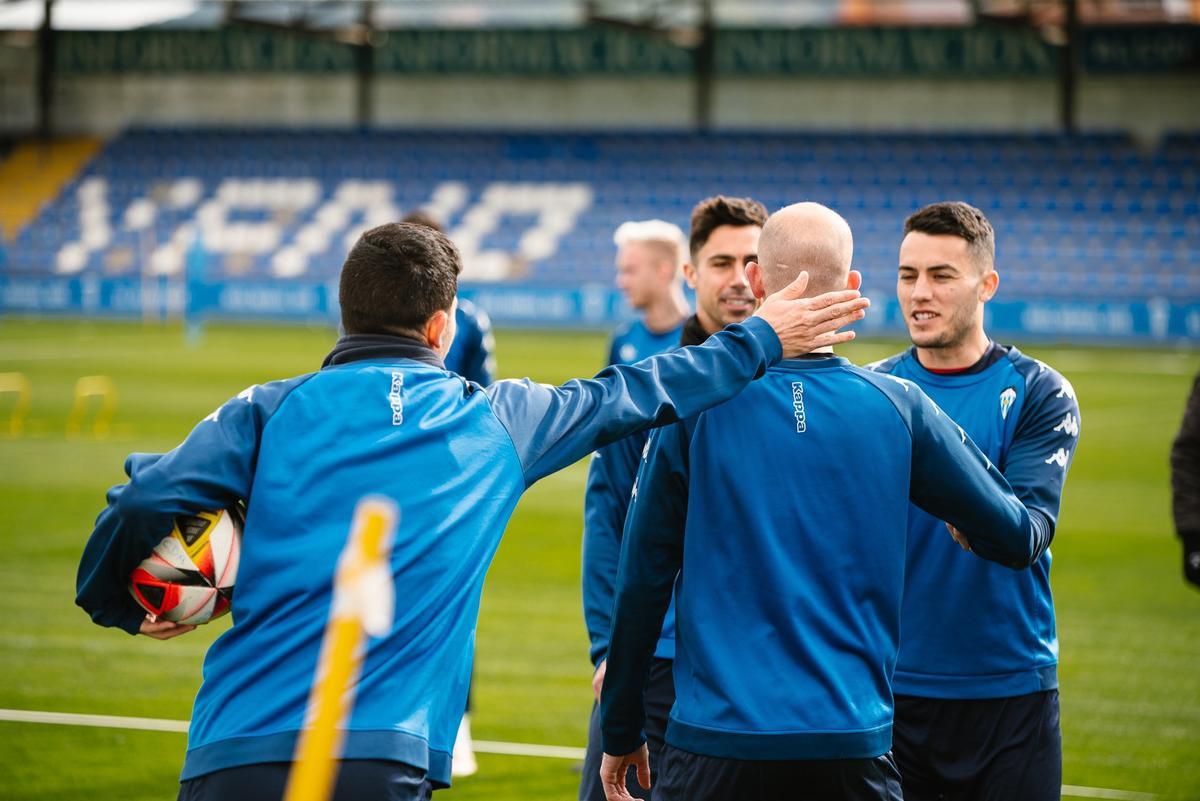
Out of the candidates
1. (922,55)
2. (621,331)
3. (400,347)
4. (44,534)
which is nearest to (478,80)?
(922,55)

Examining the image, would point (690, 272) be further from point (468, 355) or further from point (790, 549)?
point (790, 549)

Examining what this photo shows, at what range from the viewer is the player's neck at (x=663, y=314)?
6.44 meters

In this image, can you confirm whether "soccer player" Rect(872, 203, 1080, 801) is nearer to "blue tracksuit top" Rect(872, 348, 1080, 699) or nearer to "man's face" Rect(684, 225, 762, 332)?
"blue tracksuit top" Rect(872, 348, 1080, 699)

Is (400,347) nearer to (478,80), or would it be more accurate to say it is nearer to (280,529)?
(280,529)

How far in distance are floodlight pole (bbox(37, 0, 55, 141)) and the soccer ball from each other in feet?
157

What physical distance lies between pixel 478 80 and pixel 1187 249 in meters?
21.2

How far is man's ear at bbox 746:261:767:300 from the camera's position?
3738 millimetres

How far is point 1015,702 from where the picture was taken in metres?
4.42

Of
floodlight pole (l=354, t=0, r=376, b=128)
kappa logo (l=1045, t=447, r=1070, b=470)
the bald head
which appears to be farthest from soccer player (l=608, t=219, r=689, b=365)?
floodlight pole (l=354, t=0, r=376, b=128)

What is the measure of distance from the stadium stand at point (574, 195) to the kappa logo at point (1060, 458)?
30.2 m

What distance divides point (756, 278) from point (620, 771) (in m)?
1.32

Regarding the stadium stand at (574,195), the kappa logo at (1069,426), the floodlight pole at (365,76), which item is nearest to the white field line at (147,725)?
the kappa logo at (1069,426)

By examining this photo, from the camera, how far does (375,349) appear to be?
3.36m

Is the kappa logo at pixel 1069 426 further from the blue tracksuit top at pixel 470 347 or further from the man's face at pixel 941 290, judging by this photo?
the blue tracksuit top at pixel 470 347
